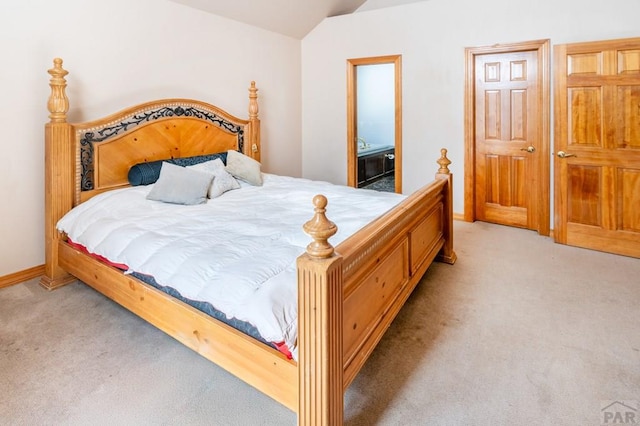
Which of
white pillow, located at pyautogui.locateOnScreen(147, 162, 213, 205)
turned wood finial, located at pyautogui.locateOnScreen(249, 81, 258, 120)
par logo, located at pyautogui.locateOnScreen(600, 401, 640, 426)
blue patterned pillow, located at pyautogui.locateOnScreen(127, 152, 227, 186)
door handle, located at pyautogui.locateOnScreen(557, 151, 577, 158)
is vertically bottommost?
par logo, located at pyautogui.locateOnScreen(600, 401, 640, 426)

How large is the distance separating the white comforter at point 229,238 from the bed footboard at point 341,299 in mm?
149

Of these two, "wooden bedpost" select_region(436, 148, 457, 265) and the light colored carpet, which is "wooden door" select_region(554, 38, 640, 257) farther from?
"wooden bedpost" select_region(436, 148, 457, 265)

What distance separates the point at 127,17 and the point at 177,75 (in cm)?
64

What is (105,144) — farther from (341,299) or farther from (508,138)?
(508,138)

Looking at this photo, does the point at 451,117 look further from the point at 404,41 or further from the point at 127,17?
the point at 127,17

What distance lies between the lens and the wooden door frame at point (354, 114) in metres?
4.95

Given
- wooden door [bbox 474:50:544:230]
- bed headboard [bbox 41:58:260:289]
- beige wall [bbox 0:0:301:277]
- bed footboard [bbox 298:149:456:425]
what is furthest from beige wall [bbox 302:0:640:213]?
bed footboard [bbox 298:149:456:425]

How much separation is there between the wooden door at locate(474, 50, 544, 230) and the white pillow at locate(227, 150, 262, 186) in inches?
99.7

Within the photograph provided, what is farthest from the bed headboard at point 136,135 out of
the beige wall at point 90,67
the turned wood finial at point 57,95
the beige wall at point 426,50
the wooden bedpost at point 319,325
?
the wooden bedpost at point 319,325

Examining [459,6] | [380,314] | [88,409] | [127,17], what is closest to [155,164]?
[127,17]

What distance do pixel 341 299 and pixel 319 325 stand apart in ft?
0.45

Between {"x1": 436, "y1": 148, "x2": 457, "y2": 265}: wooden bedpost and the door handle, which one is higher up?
the door handle

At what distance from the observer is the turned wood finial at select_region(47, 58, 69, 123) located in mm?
2834

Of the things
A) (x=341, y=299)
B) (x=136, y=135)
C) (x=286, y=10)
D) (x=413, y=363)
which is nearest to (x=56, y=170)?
(x=136, y=135)
